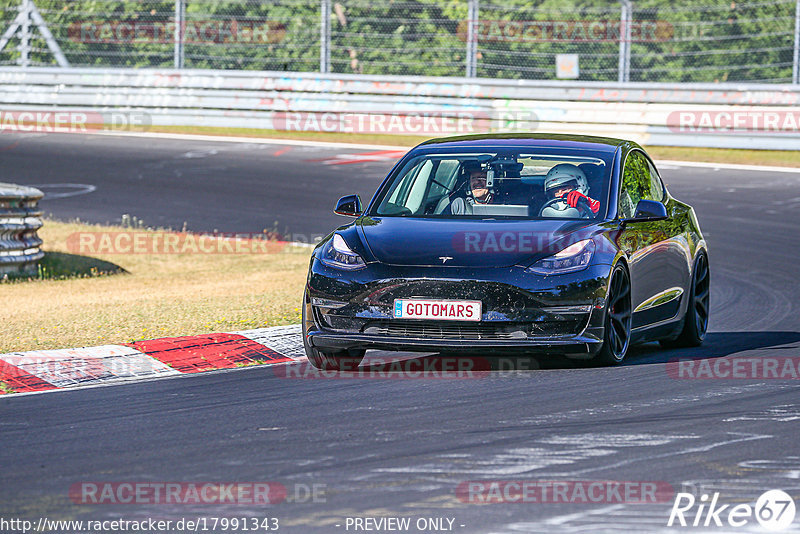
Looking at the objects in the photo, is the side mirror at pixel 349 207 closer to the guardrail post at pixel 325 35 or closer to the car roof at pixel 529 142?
the car roof at pixel 529 142

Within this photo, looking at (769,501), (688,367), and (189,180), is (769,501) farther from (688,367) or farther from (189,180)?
(189,180)

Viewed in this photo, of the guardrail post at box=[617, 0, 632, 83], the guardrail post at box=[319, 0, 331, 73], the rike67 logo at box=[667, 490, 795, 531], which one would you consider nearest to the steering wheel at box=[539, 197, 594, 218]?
the rike67 logo at box=[667, 490, 795, 531]

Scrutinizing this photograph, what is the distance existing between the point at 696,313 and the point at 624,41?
15.2 m

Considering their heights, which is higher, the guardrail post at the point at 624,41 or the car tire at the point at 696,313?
the guardrail post at the point at 624,41

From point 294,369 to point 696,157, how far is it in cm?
1659

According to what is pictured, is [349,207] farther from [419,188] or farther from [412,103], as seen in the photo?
[412,103]

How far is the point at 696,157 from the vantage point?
24234 mm

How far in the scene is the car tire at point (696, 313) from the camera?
9.94 m

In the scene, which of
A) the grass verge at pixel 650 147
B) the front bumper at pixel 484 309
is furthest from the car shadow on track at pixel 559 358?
the grass verge at pixel 650 147

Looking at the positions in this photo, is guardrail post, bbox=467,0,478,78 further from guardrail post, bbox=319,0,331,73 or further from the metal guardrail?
the metal guardrail

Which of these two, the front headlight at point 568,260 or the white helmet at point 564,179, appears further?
the white helmet at point 564,179

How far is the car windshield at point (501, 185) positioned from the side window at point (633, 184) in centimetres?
18

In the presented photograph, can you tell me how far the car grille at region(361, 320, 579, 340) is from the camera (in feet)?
26.8

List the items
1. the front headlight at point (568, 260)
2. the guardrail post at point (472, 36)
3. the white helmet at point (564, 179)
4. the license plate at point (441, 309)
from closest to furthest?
the license plate at point (441, 309) → the front headlight at point (568, 260) → the white helmet at point (564, 179) → the guardrail post at point (472, 36)
